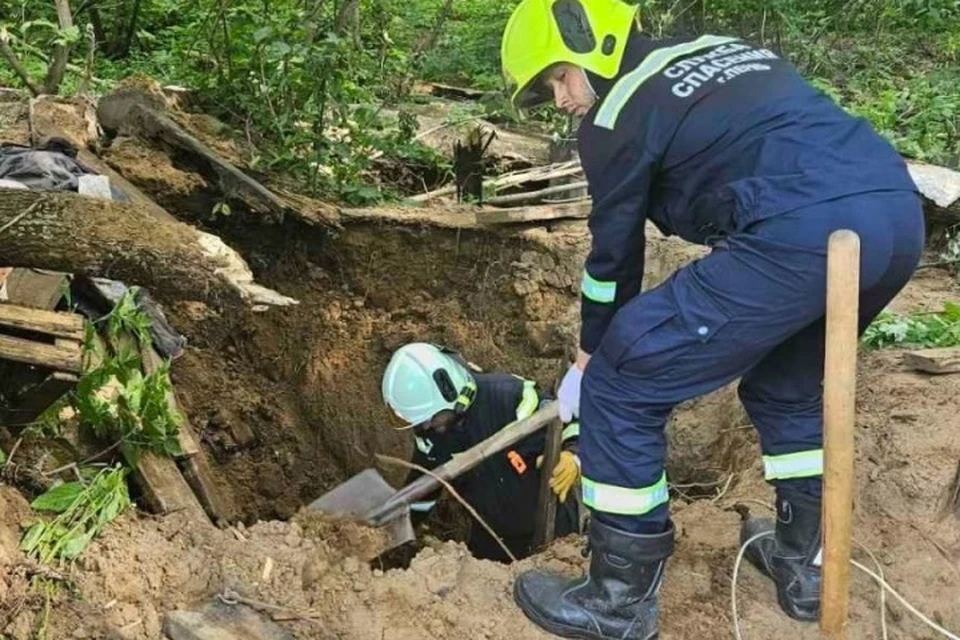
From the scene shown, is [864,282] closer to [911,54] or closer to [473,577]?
[473,577]

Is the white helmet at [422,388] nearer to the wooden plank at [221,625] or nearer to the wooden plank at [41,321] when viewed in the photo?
the wooden plank at [41,321]

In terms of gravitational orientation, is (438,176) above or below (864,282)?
below

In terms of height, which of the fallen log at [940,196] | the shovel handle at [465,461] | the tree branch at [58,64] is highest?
the tree branch at [58,64]

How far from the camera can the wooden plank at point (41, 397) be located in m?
Answer: 3.39

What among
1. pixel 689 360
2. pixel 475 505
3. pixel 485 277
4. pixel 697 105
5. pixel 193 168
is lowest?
pixel 475 505

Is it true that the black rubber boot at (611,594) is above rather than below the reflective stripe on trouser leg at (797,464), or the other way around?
below

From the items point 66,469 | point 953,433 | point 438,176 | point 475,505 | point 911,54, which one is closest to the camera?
point 66,469

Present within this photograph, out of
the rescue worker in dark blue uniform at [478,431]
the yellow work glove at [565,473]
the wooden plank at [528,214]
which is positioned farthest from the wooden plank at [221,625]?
the wooden plank at [528,214]

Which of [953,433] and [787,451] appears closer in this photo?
[787,451]

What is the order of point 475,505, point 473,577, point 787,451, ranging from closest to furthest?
point 787,451 < point 473,577 < point 475,505

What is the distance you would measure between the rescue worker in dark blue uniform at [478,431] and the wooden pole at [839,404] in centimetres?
184

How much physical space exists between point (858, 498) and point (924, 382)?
88cm

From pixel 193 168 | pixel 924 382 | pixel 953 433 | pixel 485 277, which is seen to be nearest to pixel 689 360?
pixel 953 433

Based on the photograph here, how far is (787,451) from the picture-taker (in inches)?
115
